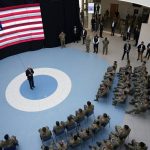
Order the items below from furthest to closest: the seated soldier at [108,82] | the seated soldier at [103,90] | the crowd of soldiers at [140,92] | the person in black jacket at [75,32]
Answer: the person in black jacket at [75,32] → the seated soldier at [108,82] → the seated soldier at [103,90] → the crowd of soldiers at [140,92]

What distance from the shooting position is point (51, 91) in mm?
14086

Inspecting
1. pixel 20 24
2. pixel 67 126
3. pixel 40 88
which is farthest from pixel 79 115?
pixel 20 24

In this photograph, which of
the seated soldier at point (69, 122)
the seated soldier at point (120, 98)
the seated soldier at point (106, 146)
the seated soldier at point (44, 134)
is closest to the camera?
the seated soldier at point (106, 146)

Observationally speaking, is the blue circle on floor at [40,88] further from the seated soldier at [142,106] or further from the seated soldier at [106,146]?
the seated soldier at [106,146]

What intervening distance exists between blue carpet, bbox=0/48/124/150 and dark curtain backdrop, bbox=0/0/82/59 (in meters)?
0.50

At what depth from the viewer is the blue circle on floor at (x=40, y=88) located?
13.9 m

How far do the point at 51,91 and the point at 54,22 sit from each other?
6183 mm

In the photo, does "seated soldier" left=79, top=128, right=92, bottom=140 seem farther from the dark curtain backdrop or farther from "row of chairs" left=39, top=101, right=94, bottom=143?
the dark curtain backdrop

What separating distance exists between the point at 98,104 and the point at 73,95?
5.25 ft

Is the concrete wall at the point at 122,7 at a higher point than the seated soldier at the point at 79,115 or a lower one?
higher

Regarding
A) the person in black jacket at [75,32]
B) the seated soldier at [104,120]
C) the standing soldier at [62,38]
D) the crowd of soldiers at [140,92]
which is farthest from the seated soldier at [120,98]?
the person in black jacket at [75,32]

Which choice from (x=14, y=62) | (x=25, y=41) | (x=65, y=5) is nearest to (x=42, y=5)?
(x=65, y=5)

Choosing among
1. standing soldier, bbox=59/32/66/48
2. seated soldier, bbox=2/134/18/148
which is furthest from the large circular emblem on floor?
standing soldier, bbox=59/32/66/48

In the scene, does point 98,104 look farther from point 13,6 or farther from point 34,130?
point 13,6
